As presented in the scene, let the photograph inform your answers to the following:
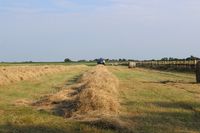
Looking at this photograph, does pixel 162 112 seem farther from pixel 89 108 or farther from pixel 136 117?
pixel 89 108

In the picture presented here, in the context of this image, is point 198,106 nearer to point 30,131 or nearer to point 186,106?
point 186,106

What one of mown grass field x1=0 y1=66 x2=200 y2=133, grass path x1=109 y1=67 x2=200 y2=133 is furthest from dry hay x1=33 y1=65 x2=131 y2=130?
grass path x1=109 y1=67 x2=200 y2=133

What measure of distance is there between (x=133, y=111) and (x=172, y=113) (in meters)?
1.31

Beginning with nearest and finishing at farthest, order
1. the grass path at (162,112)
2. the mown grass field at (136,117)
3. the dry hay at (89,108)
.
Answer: the mown grass field at (136,117), the dry hay at (89,108), the grass path at (162,112)

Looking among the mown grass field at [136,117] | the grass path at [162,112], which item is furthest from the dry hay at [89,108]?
the grass path at [162,112]

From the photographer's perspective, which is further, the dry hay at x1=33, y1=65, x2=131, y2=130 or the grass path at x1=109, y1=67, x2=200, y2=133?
the grass path at x1=109, y1=67, x2=200, y2=133

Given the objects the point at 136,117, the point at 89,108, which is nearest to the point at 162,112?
the point at 136,117

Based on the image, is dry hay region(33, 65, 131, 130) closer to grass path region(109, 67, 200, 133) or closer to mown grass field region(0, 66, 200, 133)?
mown grass field region(0, 66, 200, 133)

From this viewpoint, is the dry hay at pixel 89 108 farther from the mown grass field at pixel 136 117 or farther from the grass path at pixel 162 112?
the grass path at pixel 162 112

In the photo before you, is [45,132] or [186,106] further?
[186,106]

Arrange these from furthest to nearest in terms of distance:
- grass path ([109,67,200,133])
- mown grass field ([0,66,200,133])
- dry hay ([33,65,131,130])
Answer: grass path ([109,67,200,133]), dry hay ([33,65,131,130]), mown grass field ([0,66,200,133])

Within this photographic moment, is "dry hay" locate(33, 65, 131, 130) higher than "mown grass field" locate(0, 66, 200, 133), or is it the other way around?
"dry hay" locate(33, 65, 131, 130)

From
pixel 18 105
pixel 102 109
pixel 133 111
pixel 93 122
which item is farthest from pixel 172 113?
pixel 18 105

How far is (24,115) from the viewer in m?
16.7
